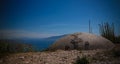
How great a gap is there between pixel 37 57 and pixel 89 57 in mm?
755

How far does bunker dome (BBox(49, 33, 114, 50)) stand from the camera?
393cm

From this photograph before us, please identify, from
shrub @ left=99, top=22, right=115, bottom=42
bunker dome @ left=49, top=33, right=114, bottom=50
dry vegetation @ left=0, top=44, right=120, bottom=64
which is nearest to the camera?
dry vegetation @ left=0, top=44, right=120, bottom=64

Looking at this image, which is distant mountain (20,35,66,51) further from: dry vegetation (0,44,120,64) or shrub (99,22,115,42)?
shrub (99,22,115,42)

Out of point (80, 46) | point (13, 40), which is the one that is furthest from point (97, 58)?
point (13, 40)

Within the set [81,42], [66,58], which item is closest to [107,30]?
[81,42]

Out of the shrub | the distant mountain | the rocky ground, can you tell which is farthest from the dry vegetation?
the shrub

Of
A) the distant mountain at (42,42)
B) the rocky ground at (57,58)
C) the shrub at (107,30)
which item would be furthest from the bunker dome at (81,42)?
the rocky ground at (57,58)

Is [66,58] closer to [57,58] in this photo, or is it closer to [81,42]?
[57,58]

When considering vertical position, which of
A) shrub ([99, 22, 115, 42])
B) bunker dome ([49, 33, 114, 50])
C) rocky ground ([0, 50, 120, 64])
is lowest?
rocky ground ([0, 50, 120, 64])

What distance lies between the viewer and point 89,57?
10.7 ft

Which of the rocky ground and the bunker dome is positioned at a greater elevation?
the bunker dome

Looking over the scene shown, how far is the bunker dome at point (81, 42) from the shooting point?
3.93 metres

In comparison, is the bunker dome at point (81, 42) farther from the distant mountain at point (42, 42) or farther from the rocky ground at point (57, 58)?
the rocky ground at point (57, 58)

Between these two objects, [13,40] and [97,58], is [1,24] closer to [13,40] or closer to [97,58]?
[13,40]
